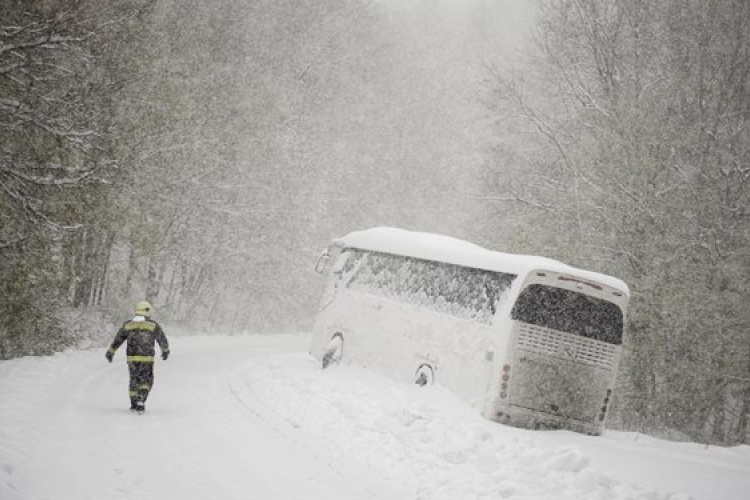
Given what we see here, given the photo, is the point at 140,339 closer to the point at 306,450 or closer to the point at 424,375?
the point at 306,450

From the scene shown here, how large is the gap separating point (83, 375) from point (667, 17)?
20.1 metres

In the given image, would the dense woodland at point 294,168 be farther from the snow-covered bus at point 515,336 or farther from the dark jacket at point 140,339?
the snow-covered bus at point 515,336

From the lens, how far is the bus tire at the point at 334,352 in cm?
1633

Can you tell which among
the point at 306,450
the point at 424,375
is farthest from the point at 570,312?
the point at 306,450

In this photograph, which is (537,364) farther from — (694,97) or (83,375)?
(694,97)

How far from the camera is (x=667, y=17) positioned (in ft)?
66.6

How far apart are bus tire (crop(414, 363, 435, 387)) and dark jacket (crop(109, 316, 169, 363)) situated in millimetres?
5095

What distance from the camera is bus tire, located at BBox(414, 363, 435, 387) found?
12.5 metres

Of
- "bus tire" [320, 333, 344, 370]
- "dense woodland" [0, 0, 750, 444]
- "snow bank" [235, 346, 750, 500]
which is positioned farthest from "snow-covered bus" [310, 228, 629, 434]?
"dense woodland" [0, 0, 750, 444]

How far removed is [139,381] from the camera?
33.8ft

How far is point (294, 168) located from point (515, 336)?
75.6 feet

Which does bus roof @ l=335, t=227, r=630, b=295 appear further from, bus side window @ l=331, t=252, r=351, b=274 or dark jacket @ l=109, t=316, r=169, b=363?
dark jacket @ l=109, t=316, r=169, b=363

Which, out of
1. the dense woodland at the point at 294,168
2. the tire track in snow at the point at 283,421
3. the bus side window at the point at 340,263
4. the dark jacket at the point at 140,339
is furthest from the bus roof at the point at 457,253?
the dark jacket at the point at 140,339

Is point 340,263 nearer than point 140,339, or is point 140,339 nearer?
point 140,339
